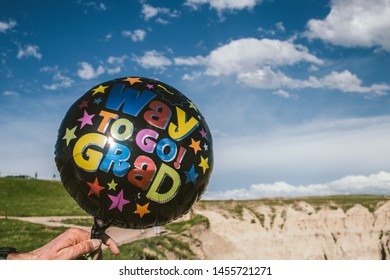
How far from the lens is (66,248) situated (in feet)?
12.0

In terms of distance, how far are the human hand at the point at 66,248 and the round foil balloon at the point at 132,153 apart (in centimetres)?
25

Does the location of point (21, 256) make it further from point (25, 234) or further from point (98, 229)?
point (25, 234)

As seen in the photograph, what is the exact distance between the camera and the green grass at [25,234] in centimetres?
1551

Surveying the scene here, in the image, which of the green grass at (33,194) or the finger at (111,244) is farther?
the green grass at (33,194)

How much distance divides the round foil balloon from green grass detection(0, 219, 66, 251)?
12.2 meters

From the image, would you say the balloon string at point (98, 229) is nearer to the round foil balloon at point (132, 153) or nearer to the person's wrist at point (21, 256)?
the round foil balloon at point (132, 153)

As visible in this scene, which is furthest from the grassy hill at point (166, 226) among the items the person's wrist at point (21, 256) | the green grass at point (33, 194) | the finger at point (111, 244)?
the person's wrist at point (21, 256)

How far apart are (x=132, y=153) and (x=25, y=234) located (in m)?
15.7

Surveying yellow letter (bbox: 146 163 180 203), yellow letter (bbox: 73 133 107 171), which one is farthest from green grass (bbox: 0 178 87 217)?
yellow letter (bbox: 146 163 180 203)

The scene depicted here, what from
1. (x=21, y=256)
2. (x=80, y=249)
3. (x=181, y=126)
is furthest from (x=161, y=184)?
(x=21, y=256)

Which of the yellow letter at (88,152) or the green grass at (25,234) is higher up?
the yellow letter at (88,152)

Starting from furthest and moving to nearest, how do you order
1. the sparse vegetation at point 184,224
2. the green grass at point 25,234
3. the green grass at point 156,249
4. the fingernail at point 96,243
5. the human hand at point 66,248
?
the sparse vegetation at point 184,224 → the green grass at point 25,234 → the green grass at point 156,249 → the fingernail at point 96,243 → the human hand at point 66,248
